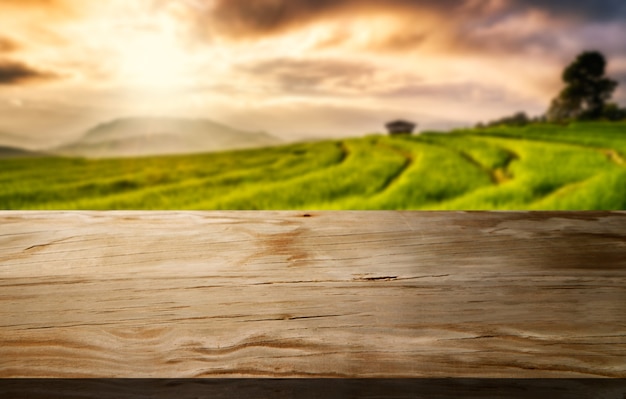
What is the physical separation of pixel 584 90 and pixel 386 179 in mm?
3416

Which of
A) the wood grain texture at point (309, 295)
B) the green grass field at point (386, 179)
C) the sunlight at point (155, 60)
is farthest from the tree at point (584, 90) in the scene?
the wood grain texture at point (309, 295)

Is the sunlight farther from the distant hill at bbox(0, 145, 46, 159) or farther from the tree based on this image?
the distant hill at bbox(0, 145, 46, 159)

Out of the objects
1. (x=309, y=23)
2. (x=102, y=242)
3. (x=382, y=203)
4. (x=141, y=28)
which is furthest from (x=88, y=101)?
(x=102, y=242)

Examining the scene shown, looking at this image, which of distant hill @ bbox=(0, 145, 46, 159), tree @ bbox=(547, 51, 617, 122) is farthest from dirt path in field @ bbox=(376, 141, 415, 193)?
distant hill @ bbox=(0, 145, 46, 159)

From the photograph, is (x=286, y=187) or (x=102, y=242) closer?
(x=102, y=242)

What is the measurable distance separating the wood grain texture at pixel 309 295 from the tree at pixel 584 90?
6.23 metres

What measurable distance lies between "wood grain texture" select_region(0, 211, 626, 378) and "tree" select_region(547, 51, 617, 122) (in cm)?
623

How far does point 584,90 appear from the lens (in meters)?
6.39

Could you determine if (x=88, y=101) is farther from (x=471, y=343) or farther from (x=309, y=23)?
(x=471, y=343)

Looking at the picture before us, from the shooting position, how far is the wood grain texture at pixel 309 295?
2.11 ft

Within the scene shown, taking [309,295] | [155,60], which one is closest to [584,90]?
[155,60]

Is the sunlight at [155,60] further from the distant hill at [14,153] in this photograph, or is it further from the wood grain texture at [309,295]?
the distant hill at [14,153]

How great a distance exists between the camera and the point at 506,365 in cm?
64

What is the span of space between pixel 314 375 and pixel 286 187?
7.03 metres
